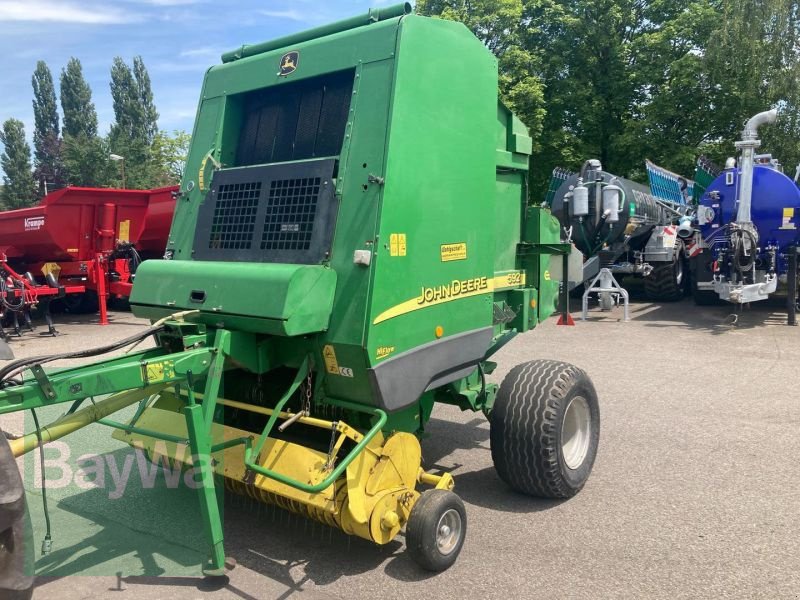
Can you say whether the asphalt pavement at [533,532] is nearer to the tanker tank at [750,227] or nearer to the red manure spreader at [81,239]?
the tanker tank at [750,227]

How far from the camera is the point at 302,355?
3.44m

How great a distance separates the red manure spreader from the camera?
38.9 feet

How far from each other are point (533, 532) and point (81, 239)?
11.3 meters

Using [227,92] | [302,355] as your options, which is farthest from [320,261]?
[227,92]

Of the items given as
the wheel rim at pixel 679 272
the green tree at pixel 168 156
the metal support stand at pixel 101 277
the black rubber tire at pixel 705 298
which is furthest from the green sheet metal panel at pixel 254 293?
the green tree at pixel 168 156

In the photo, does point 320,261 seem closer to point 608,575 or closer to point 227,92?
point 227,92

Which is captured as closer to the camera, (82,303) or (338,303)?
(338,303)

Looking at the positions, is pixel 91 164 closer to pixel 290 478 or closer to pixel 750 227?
pixel 750 227

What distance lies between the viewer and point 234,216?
12.8 feet

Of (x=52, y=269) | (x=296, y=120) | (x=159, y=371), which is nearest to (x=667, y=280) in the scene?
(x=296, y=120)

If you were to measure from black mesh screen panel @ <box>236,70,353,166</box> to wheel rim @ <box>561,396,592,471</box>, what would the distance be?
2.31m

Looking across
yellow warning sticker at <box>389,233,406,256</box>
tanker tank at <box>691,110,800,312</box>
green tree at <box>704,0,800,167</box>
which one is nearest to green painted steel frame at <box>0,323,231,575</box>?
yellow warning sticker at <box>389,233,406,256</box>

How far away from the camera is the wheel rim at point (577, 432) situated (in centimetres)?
438

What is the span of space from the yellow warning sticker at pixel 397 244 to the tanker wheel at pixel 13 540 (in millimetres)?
1838
